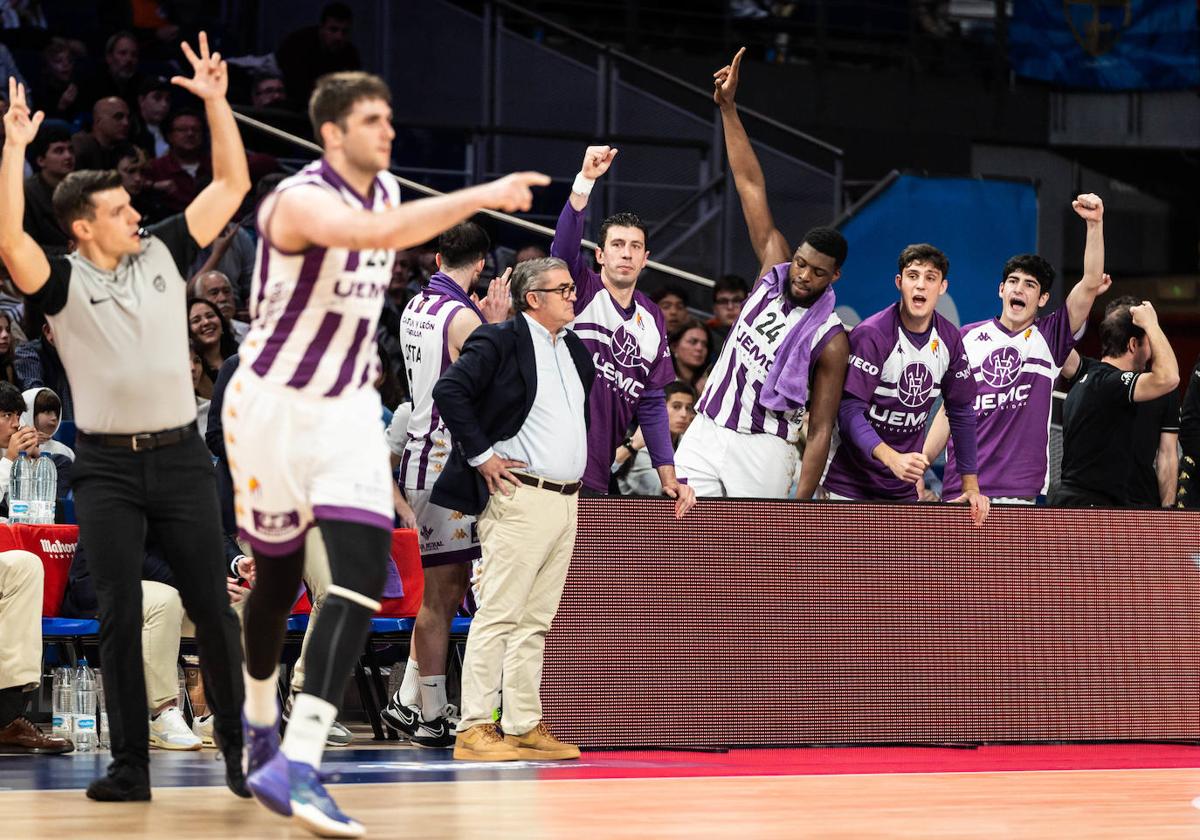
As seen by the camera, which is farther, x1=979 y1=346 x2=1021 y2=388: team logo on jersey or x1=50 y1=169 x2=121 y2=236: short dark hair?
x1=979 y1=346 x2=1021 y2=388: team logo on jersey

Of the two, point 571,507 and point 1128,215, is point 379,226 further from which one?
point 1128,215

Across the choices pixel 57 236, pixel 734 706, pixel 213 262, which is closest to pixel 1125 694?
pixel 734 706

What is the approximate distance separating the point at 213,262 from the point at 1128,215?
432 inches

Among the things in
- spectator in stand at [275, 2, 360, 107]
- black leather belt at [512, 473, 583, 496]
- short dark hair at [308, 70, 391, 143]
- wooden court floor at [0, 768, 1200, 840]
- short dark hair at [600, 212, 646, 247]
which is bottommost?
wooden court floor at [0, 768, 1200, 840]

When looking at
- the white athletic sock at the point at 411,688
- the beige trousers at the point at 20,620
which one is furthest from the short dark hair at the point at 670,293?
the beige trousers at the point at 20,620

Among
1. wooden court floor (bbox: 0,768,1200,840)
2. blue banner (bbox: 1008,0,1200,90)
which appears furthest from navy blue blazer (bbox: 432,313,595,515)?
blue banner (bbox: 1008,0,1200,90)

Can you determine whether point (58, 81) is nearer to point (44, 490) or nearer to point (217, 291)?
point (217, 291)

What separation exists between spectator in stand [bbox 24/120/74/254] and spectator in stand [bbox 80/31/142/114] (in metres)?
1.46

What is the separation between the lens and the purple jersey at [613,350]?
7004mm

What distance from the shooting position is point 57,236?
32.8 feet

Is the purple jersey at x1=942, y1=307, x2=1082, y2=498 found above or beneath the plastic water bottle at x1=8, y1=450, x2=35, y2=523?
above

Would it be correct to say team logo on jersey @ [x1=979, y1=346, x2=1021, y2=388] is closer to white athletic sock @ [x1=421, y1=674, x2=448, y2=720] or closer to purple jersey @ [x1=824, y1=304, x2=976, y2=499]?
purple jersey @ [x1=824, y1=304, x2=976, y2=499]

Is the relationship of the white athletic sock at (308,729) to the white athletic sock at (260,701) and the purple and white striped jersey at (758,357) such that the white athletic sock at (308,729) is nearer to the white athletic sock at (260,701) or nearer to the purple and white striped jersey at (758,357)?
the white athletic sock at (260,701)

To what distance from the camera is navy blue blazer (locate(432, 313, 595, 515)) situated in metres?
6.41
